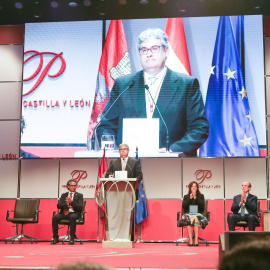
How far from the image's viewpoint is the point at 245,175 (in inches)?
328

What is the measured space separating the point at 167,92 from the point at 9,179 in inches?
133

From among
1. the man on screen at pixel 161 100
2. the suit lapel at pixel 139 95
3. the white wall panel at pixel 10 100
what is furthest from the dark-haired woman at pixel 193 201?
the white wall panel at pixel 10 100

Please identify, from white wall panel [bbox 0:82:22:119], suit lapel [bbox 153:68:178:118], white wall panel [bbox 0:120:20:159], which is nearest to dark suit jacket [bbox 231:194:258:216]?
suit lapel [bbox 153:68:178:118]

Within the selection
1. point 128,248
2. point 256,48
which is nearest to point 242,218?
point 128,248

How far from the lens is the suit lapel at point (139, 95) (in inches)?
328

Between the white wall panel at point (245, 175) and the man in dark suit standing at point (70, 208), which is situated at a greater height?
the white wall panel at point (245, 175)

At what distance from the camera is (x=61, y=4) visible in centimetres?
880

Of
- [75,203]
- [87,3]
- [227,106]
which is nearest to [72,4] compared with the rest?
[87,3]

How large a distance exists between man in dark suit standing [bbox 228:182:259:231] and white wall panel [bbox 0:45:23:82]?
15.5ft

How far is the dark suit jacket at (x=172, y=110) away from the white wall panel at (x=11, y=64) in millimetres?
2011

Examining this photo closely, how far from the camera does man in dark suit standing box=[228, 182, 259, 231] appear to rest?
757 centimetres

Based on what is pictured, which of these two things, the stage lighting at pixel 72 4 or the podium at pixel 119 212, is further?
the stage lighting at pixel 72 4

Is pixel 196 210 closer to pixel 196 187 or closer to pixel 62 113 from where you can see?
pixel 196 187

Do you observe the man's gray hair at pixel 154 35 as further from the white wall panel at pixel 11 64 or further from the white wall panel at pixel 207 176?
the white wall panel at pixel 11 64
